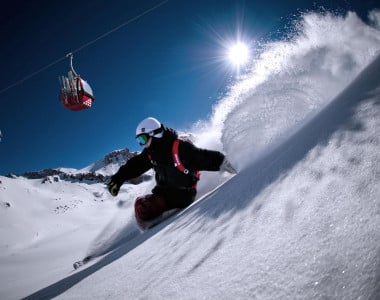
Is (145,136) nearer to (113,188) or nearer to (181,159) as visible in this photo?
(181,159)

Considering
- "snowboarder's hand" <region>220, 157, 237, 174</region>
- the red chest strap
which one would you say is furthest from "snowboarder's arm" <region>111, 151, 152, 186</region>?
"snowboarder's hand" <region>220, 157, 237, 174</region>

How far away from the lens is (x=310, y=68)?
14.1ft

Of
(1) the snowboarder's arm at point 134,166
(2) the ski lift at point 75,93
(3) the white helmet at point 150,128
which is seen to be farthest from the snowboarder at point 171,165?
(2) the ski lift at point 75,93

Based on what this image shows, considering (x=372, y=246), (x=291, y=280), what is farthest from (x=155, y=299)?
(x=372, y=246)

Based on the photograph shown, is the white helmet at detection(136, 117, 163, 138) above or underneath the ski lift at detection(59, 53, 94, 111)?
underneath

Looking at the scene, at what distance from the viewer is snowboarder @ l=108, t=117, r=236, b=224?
3.99 metres

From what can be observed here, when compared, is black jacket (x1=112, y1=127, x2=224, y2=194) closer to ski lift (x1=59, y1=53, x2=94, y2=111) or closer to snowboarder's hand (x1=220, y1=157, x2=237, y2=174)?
snowboarder's hand (x1=220, y1=157, x2=237, y2=174)

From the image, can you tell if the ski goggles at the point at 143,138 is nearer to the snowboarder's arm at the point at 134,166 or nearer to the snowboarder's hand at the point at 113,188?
the snowboarder's arm at the point at 134,166

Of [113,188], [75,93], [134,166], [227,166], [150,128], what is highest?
[75,93]

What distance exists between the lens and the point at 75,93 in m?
5.78

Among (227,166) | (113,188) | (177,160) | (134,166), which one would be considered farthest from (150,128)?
(113,188)

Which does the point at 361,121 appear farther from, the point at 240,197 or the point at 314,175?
the point at 240,197

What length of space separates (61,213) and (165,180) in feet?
67.9

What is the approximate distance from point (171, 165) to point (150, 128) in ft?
2.24
